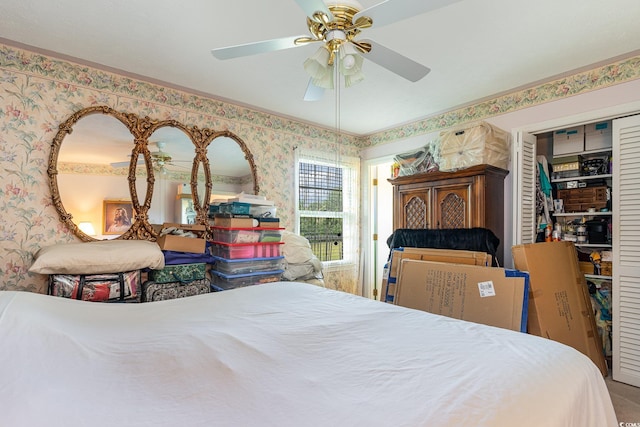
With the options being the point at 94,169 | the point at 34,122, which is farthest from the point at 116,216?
the point at 34,122

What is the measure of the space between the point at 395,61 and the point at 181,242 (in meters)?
2.18

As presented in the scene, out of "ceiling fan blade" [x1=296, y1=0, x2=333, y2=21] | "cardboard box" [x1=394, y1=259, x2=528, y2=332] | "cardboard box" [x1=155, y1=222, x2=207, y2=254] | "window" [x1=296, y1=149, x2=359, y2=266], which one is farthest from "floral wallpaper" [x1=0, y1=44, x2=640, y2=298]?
"ceiling fan blade" [x1=296, y1=0, x2=333, y2=21]

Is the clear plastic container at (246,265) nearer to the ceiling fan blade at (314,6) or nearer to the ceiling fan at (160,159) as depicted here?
the ceiling fan at (160,159)

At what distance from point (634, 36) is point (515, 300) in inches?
78.3

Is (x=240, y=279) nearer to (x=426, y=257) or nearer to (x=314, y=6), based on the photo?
(x=426, y=257)

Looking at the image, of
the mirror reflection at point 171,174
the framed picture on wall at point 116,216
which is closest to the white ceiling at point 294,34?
the mirror reflection at point 171,174

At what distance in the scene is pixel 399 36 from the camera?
2176mm

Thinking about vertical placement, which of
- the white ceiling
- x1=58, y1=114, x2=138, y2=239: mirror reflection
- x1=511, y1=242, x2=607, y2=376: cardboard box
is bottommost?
x1=511, y1=242, x2=607, y2=376: cardboard box

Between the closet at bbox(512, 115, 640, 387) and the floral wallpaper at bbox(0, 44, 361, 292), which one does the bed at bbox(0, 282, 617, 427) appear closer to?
the floral wallpaper at bbox(0, 44, 361, 292)

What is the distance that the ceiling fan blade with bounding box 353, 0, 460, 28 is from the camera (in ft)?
4.20

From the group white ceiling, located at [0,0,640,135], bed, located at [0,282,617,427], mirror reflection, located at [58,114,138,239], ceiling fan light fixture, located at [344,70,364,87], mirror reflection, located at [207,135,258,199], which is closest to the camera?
bed, located at [0,282,617,427]

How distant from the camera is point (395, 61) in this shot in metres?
1.73

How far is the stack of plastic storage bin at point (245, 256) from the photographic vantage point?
2838mm

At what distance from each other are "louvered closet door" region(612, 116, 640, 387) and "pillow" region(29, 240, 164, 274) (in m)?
3.60
